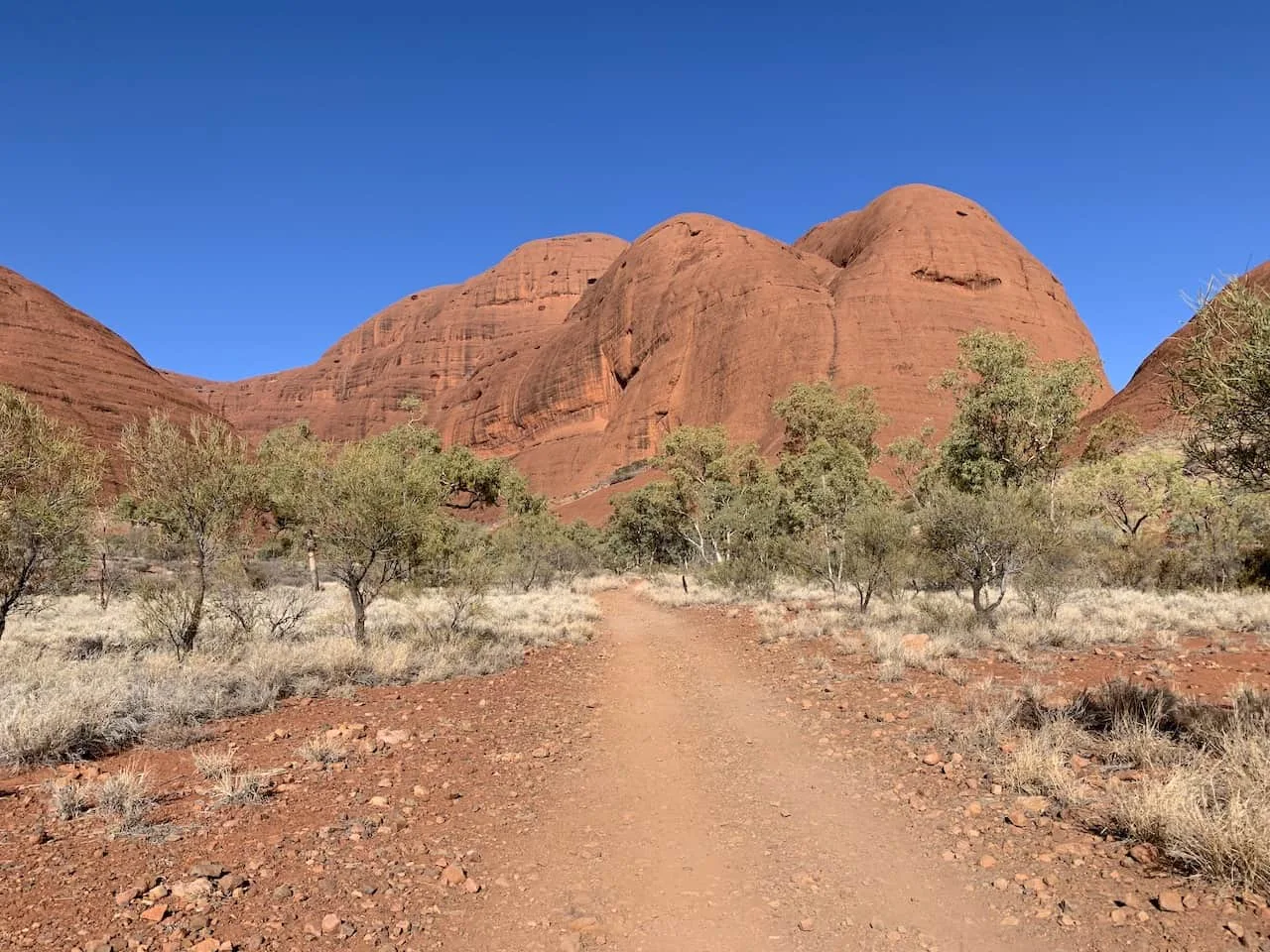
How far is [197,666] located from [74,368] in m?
70.9

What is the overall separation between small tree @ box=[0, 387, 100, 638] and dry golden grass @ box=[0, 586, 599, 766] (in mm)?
1202

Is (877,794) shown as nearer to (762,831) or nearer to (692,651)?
(762,831)

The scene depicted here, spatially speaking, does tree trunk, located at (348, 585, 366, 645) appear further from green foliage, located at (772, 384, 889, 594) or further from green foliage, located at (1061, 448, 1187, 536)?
green foliage, located at (1061, 448, 1187, 536)

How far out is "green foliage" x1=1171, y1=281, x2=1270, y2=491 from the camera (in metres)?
4.83

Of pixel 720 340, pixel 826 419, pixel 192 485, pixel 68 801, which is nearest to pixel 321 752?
pixel 68 801

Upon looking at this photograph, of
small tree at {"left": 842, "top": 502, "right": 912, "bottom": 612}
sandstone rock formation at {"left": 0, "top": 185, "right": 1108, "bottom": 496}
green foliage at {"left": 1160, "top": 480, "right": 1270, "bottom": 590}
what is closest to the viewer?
small tree at {"left": 842, "top": 502, "right": 912, "bottom": 612}

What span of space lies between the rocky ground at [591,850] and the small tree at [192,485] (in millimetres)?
5741

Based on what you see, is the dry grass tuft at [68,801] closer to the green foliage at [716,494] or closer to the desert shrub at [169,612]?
the desert shrub at [169,612]

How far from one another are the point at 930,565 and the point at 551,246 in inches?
5183

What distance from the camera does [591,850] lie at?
15.2 feet

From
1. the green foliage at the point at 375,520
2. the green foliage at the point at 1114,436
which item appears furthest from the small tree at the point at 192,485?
the green foliage at the point at 1114,436

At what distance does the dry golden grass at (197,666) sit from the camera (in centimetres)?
639

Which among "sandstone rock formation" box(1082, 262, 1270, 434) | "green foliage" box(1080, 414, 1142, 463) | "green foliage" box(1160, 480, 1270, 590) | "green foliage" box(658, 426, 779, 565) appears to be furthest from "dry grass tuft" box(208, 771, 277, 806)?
"sandstone rock formation" box(1082, 262, 1270, 434)

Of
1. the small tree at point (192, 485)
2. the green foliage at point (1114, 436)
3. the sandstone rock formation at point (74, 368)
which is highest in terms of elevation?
the sandstone rock formation at point (74, 368)
